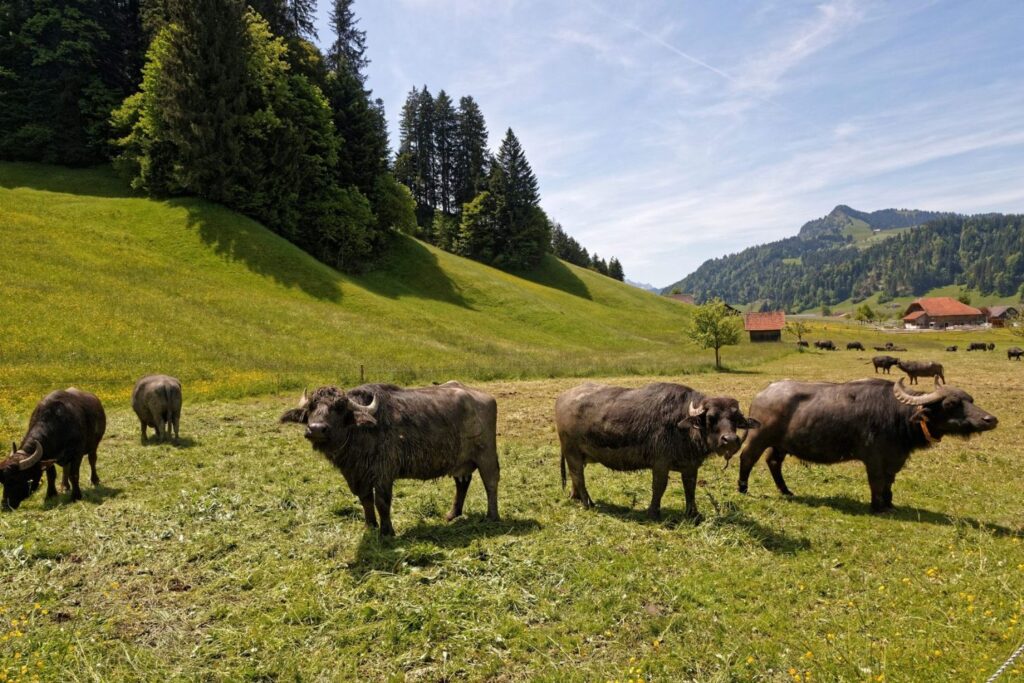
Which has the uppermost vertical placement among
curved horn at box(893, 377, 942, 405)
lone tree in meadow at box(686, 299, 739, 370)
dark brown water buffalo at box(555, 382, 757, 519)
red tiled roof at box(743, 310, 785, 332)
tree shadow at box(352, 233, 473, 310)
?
tree shadow at box(352, 233, 473, 310)

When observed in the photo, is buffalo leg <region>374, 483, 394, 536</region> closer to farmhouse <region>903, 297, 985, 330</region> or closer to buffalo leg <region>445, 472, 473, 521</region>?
buffalo leg <region>445, 472, 473, 521</region>

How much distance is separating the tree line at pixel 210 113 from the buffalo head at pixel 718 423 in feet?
176

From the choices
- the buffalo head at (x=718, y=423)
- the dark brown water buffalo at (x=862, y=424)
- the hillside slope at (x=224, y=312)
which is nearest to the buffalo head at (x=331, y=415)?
the buffalo head at (x=718, y=423)

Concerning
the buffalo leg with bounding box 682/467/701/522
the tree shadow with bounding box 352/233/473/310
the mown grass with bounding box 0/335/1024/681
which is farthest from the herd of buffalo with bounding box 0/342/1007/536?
the tree shadow with bounding box 352/233/473/310

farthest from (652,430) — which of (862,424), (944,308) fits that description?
(944,308)

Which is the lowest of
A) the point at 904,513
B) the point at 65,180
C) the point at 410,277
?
the point at 904,513

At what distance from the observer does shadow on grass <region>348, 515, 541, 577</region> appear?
25.4 ft

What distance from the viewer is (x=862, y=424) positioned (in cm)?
1035

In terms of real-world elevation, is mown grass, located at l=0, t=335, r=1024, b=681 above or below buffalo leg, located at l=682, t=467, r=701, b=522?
below

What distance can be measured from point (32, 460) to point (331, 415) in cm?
688

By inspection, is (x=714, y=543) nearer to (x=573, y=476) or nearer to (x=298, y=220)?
(x=573, y=476)

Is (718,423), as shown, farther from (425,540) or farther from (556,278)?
(556,278)

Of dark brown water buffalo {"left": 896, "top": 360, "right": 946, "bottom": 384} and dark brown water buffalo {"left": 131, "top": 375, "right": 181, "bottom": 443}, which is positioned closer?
dark brown water buffalo {"left": 131, "top": 375, "right": 181, "bottom": 443}

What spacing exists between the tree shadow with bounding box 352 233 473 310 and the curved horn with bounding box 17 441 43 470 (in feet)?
144
